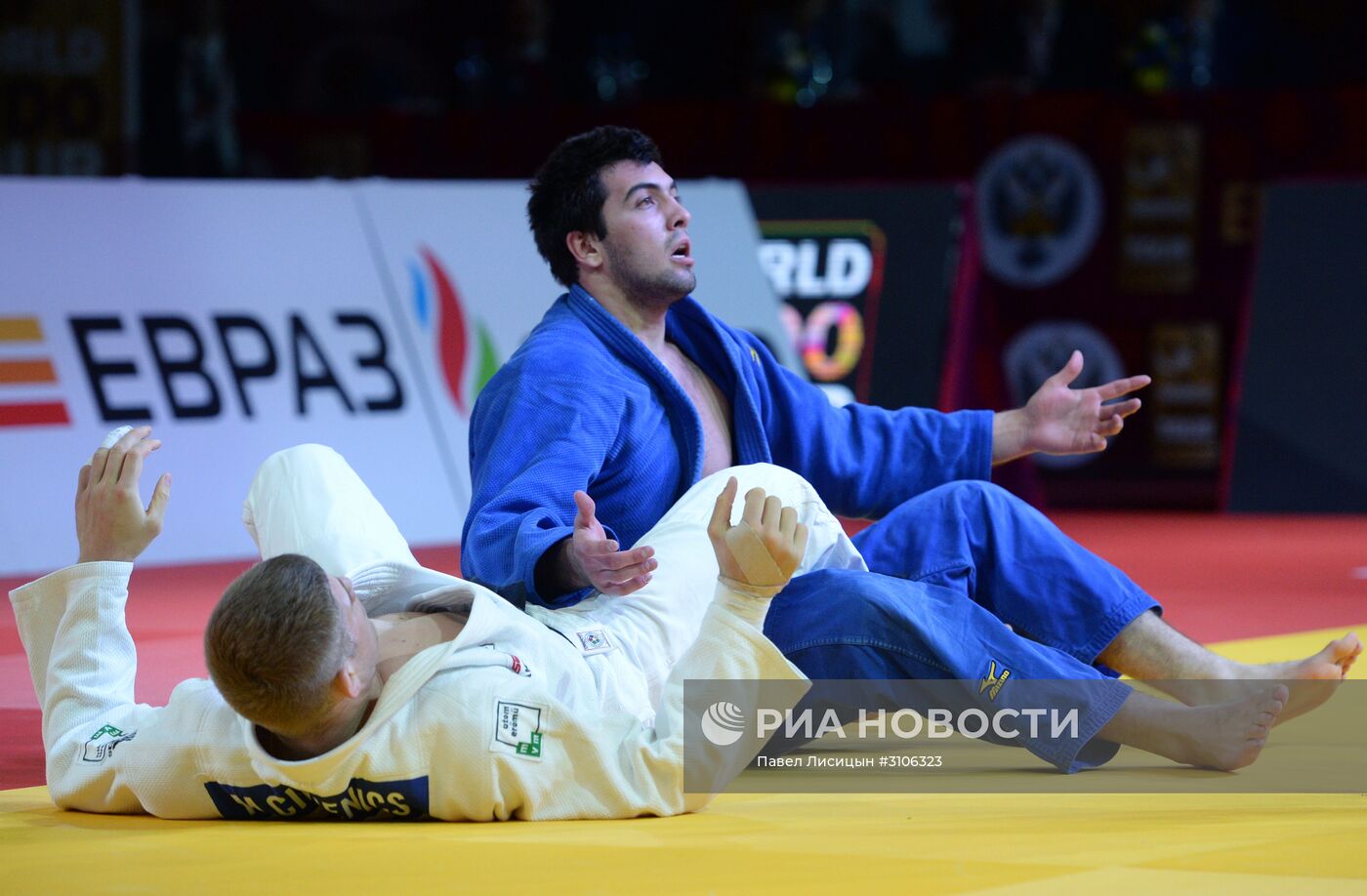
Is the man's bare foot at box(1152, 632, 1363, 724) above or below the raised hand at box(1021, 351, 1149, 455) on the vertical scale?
below

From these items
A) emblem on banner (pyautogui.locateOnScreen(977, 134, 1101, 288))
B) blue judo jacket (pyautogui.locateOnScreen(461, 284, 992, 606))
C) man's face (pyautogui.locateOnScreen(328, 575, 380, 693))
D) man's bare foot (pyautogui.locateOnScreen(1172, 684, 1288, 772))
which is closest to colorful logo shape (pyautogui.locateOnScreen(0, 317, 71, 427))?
blue judo jacket (pyautogui.locateOnScreen(461, 284, 992, 606))

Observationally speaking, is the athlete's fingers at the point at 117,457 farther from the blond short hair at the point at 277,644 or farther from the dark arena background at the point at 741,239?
the dark arena background at the point at 741,239

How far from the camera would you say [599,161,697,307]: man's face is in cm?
372

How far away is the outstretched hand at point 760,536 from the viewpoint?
2.54m

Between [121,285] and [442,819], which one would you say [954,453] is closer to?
[442,819]

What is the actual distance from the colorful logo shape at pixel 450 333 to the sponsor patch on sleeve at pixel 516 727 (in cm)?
521

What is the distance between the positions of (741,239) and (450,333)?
5.74 feet

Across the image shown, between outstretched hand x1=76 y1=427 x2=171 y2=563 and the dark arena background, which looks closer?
outstretched hand x1=76 y1=427 x2=171 y2=563

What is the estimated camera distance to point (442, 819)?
8.71 ft

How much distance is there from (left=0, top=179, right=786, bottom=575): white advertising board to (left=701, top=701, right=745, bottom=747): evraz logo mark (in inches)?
179

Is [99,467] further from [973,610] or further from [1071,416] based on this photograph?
[1071,416]

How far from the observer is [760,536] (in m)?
2.54

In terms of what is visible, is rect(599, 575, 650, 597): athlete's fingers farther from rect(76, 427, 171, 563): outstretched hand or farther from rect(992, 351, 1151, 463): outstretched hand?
rect(992, 351, 1151, 463): outstretched hand

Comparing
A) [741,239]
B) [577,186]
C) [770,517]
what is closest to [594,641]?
[770,517]
